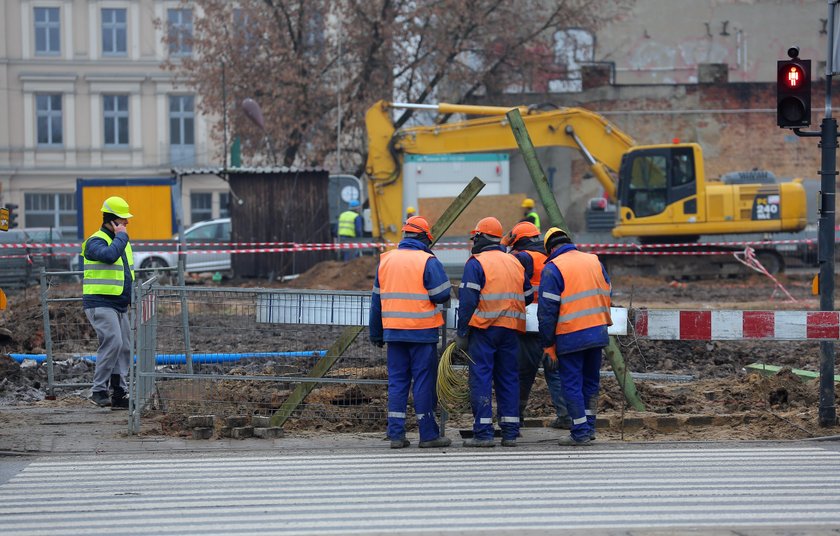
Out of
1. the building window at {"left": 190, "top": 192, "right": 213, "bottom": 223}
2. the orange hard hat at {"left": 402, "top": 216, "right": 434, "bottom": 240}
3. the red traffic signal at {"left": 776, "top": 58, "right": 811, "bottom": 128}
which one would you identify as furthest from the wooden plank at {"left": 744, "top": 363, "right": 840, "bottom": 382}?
the building window at {"left": 190, "top": 192, "right": 213, "bottom": 223}

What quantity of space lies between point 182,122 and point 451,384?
4461cm

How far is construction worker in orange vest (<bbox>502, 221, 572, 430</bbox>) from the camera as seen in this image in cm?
1039

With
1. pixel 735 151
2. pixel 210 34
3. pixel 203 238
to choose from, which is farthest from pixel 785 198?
pixel 210 34

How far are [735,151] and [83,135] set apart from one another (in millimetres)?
28996

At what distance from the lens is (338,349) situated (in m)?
10.2

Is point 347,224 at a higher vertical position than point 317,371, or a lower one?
higher

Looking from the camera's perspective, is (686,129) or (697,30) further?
(697,30)

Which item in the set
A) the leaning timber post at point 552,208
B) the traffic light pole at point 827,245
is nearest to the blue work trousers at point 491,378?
the leaning timber post at point 552,208

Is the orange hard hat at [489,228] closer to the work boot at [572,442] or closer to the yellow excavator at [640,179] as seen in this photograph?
the work boot at [572,442]

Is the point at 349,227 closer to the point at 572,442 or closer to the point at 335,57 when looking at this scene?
the point at 335,57

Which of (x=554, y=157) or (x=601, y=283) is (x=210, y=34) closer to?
(x=554, y=157)

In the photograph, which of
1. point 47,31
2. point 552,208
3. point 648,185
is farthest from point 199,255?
point 47,31

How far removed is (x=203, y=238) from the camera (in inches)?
1190

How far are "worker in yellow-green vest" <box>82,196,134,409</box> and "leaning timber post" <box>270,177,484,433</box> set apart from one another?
2093 mm
